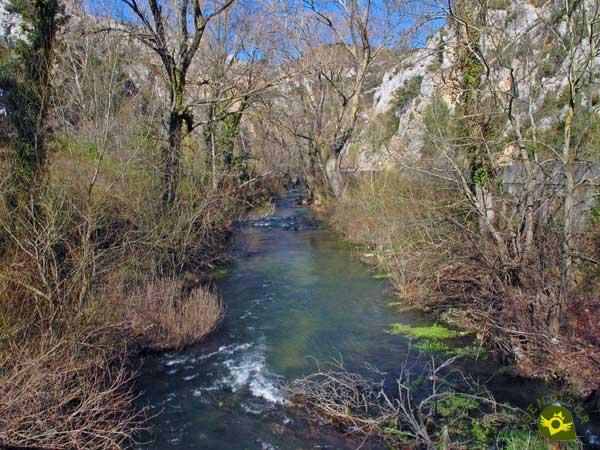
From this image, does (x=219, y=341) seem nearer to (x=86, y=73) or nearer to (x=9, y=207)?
(x=9, y=207)

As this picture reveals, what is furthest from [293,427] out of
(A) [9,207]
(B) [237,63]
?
(B) [237,63]

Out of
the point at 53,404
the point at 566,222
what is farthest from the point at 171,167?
the point at 566,222

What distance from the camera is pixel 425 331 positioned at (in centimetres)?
959

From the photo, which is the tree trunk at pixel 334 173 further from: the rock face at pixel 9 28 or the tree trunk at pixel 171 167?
the rock face at pixel 9 28

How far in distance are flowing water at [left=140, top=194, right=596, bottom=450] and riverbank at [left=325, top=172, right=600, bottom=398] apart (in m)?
0.48

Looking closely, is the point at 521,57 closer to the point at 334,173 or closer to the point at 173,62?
the point at 173,62

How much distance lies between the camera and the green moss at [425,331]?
9.32 metres

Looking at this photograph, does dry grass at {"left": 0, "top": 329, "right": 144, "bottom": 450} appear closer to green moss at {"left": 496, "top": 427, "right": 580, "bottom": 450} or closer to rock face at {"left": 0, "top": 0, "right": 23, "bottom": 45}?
green moss at {"left": 496, "top": 427, "right": 580, "bottom": 450}

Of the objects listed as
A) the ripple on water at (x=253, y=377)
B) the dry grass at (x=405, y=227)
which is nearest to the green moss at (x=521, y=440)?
the ripple on water at (x=253, y=377)

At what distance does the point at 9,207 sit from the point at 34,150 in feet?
5.46

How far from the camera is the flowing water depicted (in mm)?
6328

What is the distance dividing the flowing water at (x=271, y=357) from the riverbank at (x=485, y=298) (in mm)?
477

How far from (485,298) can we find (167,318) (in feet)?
19.6

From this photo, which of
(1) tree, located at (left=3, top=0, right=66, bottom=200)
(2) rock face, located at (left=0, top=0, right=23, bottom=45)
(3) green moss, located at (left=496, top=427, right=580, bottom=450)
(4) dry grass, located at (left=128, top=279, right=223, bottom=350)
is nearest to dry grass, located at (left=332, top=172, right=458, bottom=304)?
(3) green moss, located at (left=496, top=427, right=580, bottom=450)
